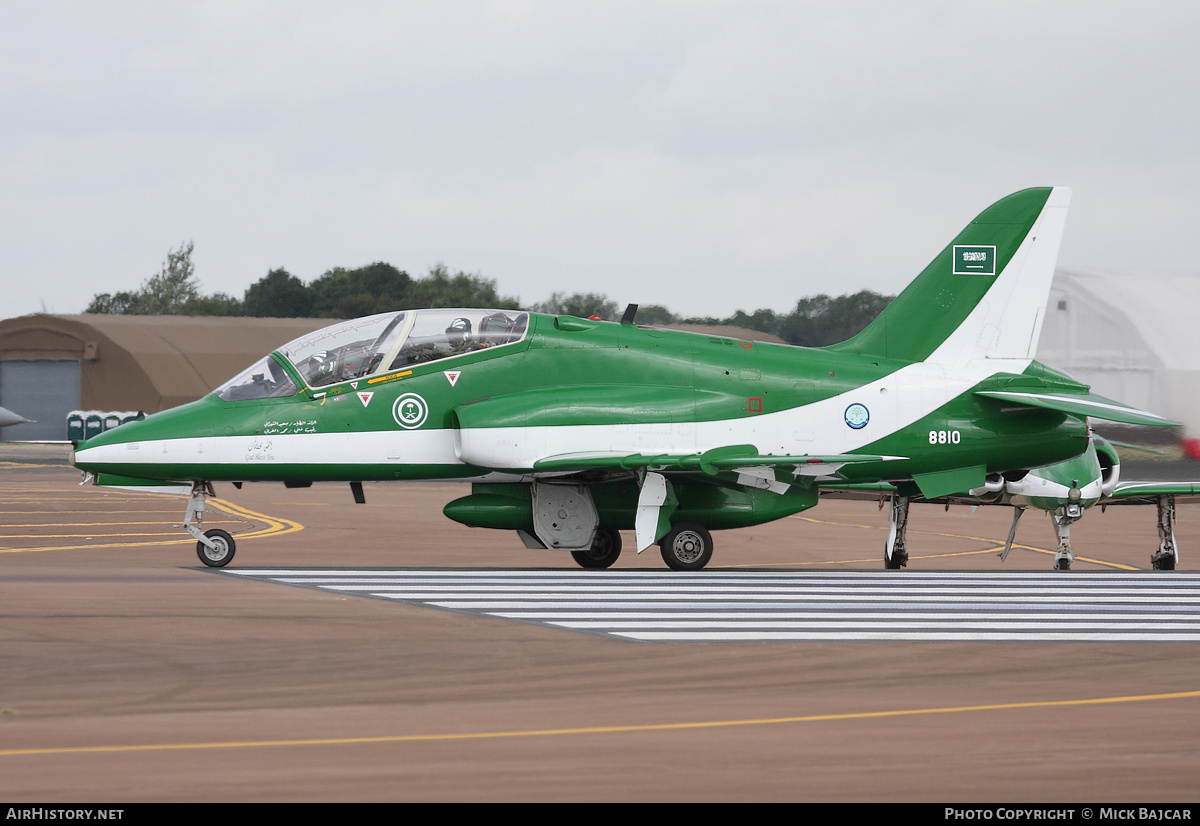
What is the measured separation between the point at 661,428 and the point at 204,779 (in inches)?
424

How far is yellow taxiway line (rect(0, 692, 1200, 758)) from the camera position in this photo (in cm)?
618

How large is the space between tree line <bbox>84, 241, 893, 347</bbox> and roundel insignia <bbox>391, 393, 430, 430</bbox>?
13.0ft

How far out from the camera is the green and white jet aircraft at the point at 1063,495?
18094 millimetres

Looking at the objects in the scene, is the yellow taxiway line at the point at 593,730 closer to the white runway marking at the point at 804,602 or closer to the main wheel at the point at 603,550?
the white runway marking at the point at 804,602

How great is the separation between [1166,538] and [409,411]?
34.6 ft

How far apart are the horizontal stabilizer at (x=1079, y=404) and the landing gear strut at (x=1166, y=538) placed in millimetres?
2271

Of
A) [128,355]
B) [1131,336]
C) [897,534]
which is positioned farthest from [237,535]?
[128,355]

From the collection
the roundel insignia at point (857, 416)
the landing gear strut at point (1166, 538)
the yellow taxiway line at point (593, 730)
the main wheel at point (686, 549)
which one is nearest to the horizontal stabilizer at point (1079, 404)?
the roundel insignia at point (857, 416)

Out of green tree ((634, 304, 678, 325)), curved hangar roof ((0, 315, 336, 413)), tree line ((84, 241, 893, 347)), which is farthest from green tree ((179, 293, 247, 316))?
green tree ((634, 304, 678, 325))

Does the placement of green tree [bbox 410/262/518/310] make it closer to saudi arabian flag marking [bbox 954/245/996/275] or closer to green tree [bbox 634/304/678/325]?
green tree [bbox 634/304/678/325]

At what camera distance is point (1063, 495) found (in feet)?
63.8

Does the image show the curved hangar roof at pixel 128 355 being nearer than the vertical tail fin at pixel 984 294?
No

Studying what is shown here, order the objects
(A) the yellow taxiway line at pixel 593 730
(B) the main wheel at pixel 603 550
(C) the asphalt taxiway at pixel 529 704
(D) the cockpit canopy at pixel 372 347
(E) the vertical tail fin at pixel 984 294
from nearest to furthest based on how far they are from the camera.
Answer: (C) the asphalt taxiway at pixel 529 704
(A) the yellow taxiway line at pixel 593 730
(D) the cockpit canopy at pixel 372 347
(B) the main wheel at pixel 603 550
(E) the vertical tail fin at pixel 984 294

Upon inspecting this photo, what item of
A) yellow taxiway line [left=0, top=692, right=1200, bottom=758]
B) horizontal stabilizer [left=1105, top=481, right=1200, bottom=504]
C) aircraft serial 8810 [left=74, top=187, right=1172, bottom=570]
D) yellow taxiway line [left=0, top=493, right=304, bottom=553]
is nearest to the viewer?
yellow taxiway line [left=0, top=692, right=1200, bottom=758]
